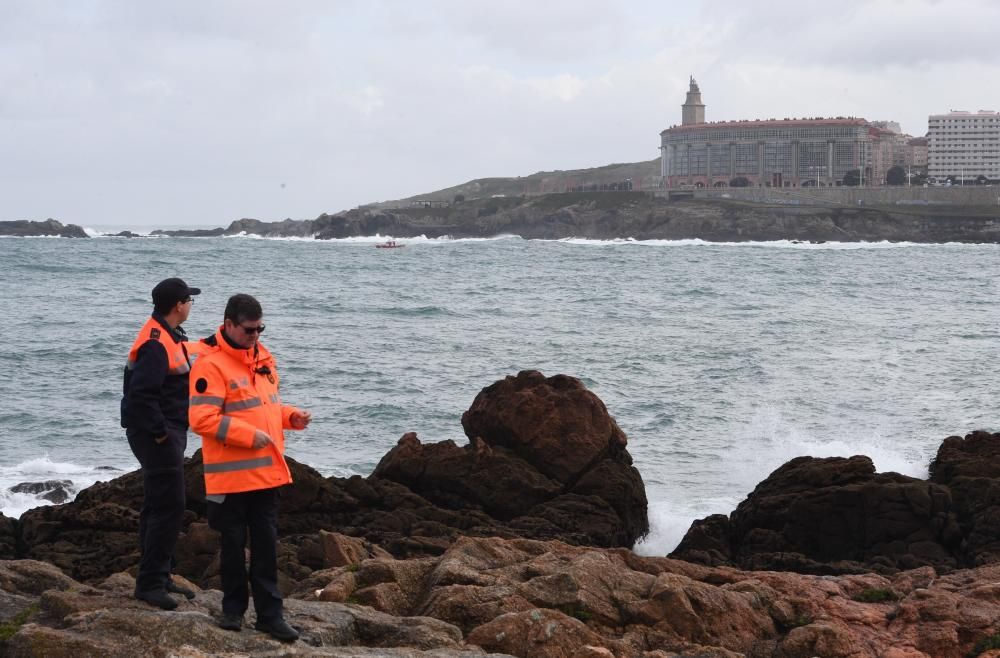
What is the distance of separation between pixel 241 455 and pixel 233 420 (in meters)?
0.19

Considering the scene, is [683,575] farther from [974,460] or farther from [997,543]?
[974,460]

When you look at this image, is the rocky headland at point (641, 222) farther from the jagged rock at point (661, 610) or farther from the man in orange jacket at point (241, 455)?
the man in orange jacket at point (241, 455)

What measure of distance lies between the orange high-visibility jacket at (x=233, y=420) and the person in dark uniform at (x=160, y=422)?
1.12 ft

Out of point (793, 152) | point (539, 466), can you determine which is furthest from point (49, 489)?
point (793, 152)

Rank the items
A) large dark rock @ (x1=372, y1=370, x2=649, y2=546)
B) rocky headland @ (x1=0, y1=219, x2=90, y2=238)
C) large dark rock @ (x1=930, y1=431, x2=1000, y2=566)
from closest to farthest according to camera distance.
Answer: large dark rock @ (x1=930, y1=431, x2=1000, y2=566)
large dark rock @ (x1=372, y1=370, x2=649, y2=546)
rocky headland @ (x1=0, y1=219, x2=90, y2=238)

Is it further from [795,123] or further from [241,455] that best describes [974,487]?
[795,123]

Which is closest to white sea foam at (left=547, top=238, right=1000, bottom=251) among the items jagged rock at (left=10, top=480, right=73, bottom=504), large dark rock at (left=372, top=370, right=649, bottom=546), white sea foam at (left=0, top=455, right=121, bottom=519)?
white sea foam at (left=0, top=455, right=121, bottom=519)

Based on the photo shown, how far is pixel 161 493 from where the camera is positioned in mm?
6590

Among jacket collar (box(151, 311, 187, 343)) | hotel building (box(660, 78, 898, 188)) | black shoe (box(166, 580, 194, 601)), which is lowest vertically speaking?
black shoe (box(166, 580, 194, 601))

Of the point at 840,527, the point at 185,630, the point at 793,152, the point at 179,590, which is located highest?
the point at 793,152

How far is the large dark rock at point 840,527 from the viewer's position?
1121 cm

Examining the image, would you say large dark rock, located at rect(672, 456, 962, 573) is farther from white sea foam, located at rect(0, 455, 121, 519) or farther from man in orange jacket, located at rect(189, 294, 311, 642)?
white sea foam, located at rect(0, 455, 121, 519)

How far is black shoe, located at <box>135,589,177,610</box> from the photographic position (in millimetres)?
6242

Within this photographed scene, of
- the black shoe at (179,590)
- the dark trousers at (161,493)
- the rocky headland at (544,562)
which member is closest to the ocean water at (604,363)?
the rocky headland at (544,562)
